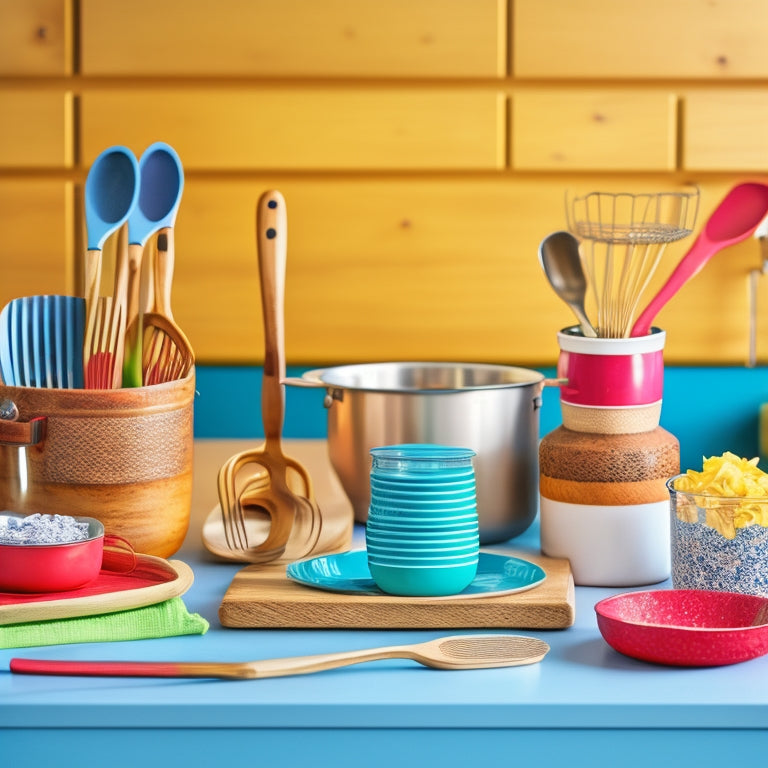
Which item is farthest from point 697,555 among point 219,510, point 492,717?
point 219,510

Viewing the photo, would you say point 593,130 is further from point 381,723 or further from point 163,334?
point 381,723

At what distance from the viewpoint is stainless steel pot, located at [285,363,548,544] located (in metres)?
0.86

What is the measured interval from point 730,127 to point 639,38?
0.19m

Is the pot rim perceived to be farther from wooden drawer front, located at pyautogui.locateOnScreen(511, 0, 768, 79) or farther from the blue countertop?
wooden drawer front, located at pyautogui.locateOnScreen(511, 0, 768, 79)

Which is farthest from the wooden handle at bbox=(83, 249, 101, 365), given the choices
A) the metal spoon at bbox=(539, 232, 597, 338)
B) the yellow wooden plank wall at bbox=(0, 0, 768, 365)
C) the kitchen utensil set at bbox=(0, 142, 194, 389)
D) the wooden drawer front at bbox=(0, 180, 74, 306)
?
the wooden drawer front at bbox=(0, 180, 74, 306)

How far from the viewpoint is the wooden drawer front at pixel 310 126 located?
1.53 metres

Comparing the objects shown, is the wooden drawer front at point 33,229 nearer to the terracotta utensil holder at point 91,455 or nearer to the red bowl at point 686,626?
the terracotta utensil holder at point 91,455

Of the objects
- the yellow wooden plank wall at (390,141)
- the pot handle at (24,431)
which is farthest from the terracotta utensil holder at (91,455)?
the yellow wooden plank wall at (390,141)

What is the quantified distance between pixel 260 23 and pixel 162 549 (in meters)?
0.97

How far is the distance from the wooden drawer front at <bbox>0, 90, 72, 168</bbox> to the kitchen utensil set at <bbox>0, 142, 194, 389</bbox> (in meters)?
0.79

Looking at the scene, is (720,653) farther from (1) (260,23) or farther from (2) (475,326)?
(1) (260,23)

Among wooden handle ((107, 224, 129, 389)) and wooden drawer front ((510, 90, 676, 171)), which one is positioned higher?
wooden drawer front ((510, 90, 676, 171))

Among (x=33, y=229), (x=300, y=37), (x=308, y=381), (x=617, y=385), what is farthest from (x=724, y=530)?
(x=33, y=229)

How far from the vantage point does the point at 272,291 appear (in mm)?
839
